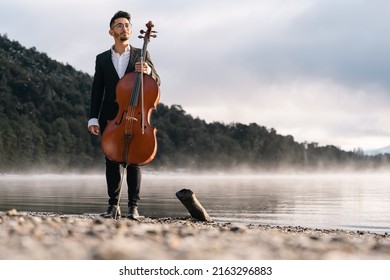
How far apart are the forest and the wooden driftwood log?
51.6 metres

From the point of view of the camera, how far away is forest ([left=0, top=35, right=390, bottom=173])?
65.6 meters

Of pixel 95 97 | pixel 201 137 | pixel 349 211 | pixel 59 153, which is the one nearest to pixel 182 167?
pixel 201 137

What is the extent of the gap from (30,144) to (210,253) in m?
63.7

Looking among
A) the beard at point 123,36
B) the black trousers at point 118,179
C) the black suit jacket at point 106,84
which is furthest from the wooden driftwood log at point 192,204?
the beard at point 123,36

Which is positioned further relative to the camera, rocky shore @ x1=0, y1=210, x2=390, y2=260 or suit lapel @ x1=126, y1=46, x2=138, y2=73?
suit lapel @ x1=126, y1=46, x2=138, y2=73

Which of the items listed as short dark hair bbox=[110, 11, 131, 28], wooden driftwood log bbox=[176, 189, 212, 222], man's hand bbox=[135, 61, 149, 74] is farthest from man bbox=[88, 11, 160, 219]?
wooden driftwood log bbox=[176, 189, 212, 222]

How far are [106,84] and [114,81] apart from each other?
0.12 metres

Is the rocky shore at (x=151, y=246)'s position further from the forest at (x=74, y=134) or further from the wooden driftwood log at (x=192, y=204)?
the forest at (x=74, y=134)

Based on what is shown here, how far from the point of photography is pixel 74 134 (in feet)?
240

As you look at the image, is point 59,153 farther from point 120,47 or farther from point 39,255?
point 39,255

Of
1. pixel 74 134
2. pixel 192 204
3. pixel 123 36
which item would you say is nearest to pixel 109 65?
pixel 123 36

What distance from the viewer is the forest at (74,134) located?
65.6 metres

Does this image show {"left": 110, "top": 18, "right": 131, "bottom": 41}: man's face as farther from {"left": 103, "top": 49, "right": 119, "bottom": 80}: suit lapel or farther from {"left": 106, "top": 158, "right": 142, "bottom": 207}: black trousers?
{"left": 106, "top": 158, "right": 142, "bottom": 207}: black trousers

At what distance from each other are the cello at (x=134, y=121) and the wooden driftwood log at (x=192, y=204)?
8.27 ft
